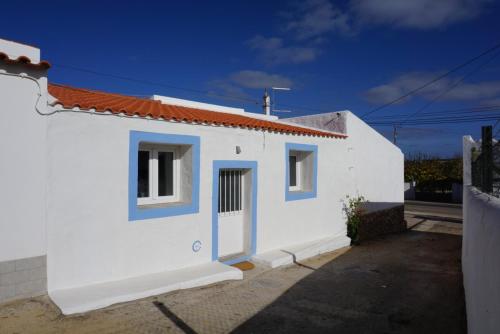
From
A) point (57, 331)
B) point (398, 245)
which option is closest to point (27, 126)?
point (57, 331)

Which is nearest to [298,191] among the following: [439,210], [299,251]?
[299,251]

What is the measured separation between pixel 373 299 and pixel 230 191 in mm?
3535

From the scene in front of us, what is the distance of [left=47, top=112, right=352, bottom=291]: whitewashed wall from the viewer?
496cm

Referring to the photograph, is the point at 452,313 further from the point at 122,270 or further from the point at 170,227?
the point at 122,270

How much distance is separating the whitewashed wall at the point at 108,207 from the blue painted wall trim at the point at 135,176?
85 millimetres

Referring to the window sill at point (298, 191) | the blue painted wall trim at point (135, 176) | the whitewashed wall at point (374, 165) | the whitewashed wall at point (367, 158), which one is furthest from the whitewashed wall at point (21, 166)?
the whitewashed wall at point (374, 165)

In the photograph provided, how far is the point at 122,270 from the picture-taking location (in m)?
5.65

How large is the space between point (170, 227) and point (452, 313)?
15.6 feet

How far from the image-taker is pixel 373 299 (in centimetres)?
607

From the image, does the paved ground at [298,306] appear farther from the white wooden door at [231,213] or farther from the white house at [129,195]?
the white wooden door at [231,213]

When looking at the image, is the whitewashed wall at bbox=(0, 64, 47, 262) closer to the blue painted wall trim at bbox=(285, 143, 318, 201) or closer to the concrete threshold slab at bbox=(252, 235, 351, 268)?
the concrete threshold slab at bbox=(252, 235, 351, 268)

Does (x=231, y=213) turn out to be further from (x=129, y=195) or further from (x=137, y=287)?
(x=137, y=287)

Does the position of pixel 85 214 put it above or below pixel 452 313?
above

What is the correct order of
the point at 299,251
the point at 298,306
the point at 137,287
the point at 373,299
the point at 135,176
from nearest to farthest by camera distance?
1. the point at 137,287
2. the point at 298,306
3. the point at 135,176
4. the point at 373,299
5. the point at 299,251
